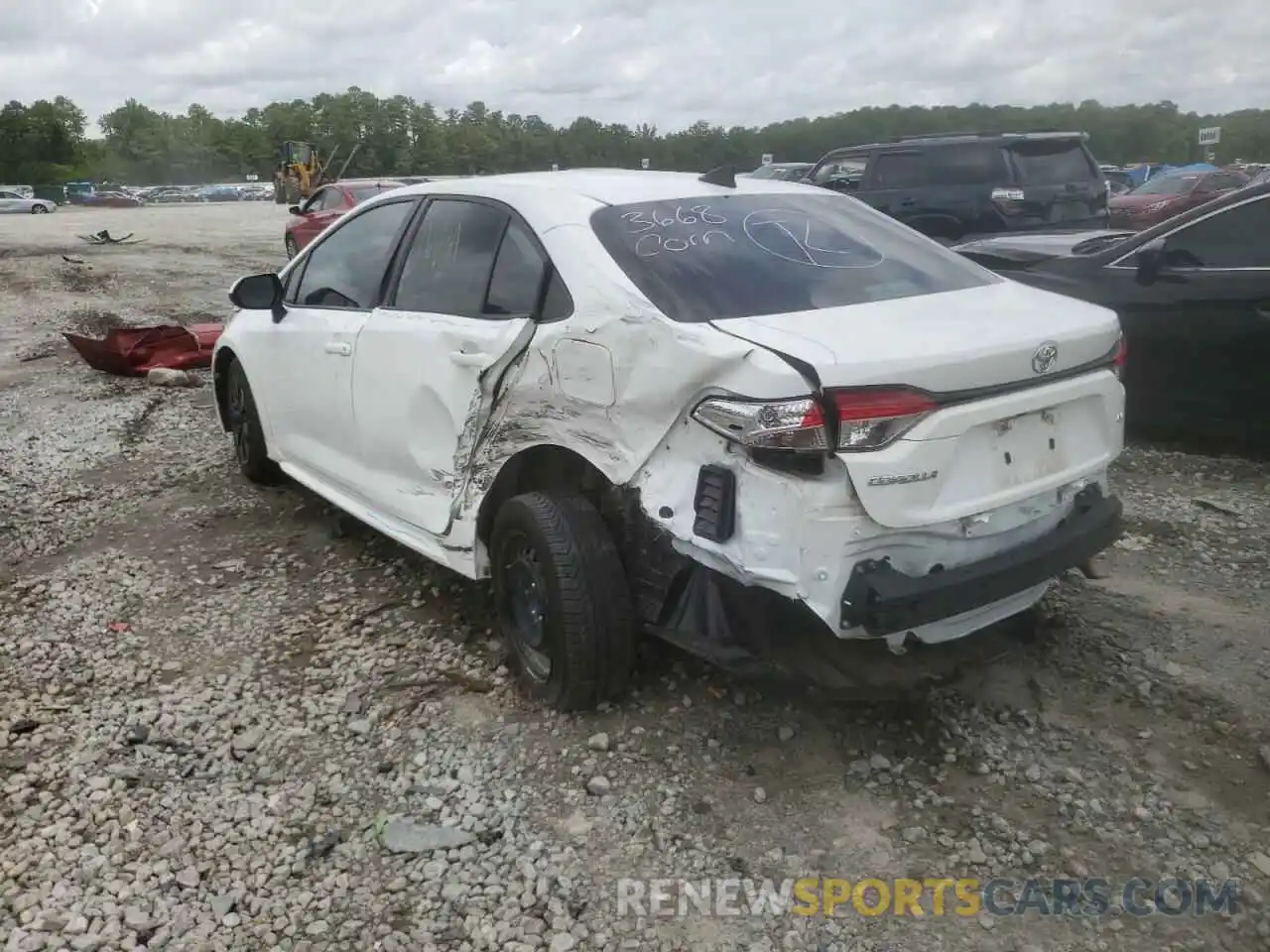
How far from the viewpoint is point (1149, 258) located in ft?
18.7

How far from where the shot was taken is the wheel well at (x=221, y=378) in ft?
18.9

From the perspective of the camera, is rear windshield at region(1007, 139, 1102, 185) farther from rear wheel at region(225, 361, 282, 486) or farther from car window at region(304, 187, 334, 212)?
car window at region(304, 187, 334, 212)

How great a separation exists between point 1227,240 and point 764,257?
3529 mm

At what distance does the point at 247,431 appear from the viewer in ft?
18.3

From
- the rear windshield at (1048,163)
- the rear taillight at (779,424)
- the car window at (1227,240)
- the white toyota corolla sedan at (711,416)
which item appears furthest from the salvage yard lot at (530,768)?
the rear windshield at (1048,163)

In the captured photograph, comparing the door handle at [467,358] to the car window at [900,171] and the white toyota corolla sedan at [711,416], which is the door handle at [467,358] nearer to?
the white toyota corolla sedan at [711,416]

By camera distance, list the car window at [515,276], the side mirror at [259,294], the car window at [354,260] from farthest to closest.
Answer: the side mirror at [259,294] < the car window at [354,260] < the car window at [515,276]

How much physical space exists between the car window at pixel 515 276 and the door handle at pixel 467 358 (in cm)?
15

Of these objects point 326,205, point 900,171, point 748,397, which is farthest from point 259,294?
point 326,205

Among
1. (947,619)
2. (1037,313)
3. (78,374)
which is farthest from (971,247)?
(78,374)

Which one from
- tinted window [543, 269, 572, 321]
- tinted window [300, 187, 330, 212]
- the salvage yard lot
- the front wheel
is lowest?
the salvage yard lot

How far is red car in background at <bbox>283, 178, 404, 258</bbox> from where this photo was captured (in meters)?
15.9

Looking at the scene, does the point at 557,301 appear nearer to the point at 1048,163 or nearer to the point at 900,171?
the point at 1048,163

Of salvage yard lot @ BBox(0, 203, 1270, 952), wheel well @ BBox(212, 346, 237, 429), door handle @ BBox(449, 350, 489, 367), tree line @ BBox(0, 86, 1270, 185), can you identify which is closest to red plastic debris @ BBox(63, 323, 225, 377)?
wheel well @ BBox(212, 346, 237, 429)
